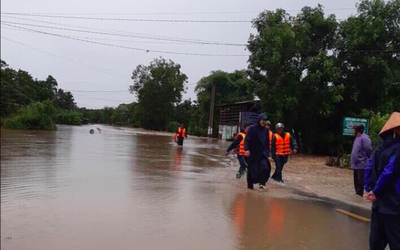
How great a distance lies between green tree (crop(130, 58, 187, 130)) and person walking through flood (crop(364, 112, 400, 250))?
2679 inches

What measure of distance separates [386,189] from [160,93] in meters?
68.6

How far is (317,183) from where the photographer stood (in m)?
11.7

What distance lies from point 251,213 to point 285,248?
183cm

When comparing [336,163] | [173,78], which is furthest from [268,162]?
[173,78]

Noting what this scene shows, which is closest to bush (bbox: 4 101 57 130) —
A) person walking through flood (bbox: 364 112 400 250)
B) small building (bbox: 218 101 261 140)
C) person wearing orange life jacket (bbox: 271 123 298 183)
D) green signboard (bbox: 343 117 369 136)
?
small building (bbox: 218 101 261 140)

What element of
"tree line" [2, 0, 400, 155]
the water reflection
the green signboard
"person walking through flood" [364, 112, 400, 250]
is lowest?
the water reflection

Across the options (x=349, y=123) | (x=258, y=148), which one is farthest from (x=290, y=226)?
(x=349, y=123)

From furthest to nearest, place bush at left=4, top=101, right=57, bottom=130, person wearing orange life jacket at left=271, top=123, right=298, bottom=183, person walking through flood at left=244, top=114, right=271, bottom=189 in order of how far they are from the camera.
Answer: bush at left=4, top=101, right=57, bottom=130 < person wearing orange life jacket at left=271, top=123, right=298, bottom=183 < person walking through flood at left=244, top=114, right=271, bottom=189

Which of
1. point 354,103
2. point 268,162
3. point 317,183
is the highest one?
point 354,103

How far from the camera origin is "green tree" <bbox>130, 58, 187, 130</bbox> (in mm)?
71750

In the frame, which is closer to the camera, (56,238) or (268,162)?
(56,238)

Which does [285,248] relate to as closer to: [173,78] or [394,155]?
[394,155]

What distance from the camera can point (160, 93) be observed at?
235ft

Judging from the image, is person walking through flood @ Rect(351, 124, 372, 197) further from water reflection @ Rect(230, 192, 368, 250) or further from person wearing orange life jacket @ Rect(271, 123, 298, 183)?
person wearing orange life jacket @ Rect(271, 123, 298, 183)
